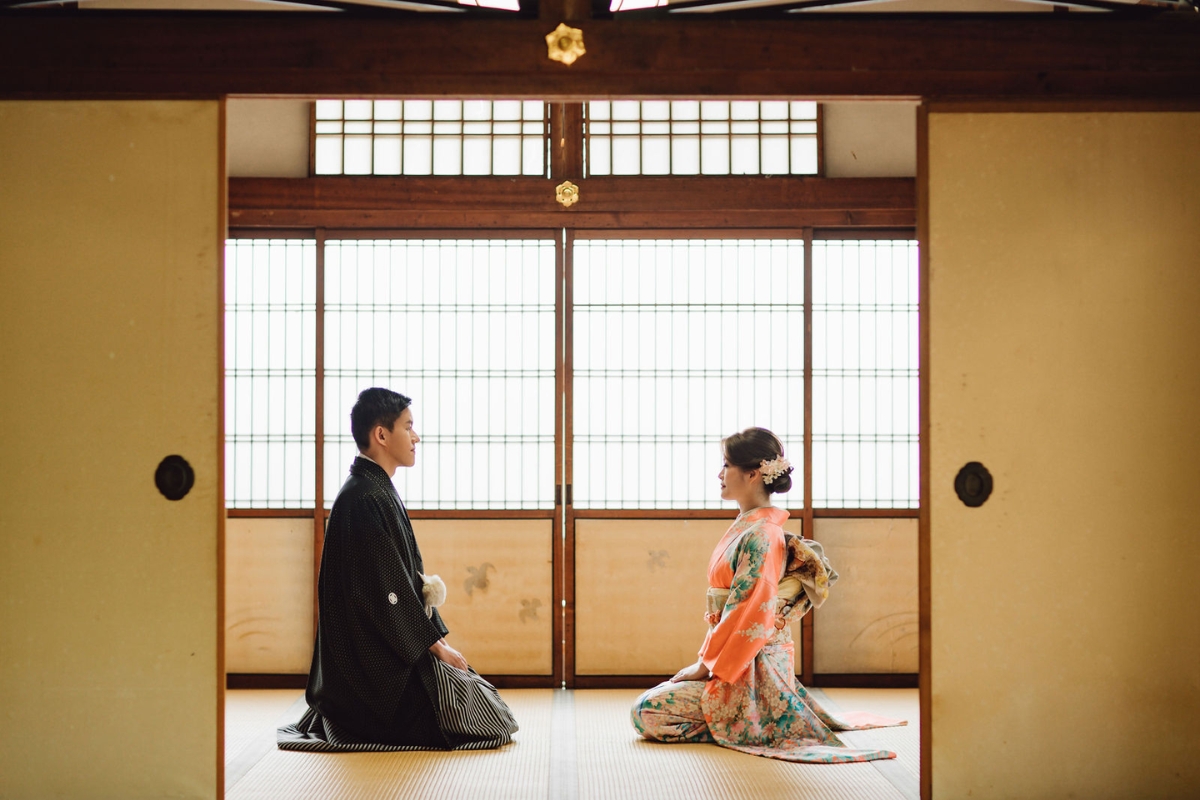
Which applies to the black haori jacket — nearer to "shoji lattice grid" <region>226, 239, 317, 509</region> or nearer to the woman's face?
the woman's face

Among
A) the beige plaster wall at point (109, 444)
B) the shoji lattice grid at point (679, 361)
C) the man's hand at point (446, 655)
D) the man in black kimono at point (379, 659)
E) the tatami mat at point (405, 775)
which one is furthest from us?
the shoji lattice grid at point (679, 361)

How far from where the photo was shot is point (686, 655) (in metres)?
4.85

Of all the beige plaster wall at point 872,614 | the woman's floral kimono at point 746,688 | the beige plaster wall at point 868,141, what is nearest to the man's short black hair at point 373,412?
the woman's floral kimono at point 746,688

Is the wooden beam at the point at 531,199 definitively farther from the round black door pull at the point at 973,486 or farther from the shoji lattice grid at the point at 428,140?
the round black door pull at the point at 973,486

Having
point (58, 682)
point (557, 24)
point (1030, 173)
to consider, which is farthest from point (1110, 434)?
point (58, 682)

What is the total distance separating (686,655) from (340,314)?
234 cm

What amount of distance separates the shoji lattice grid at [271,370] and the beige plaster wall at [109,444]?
230cm

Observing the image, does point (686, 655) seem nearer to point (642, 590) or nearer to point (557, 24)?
point (642, 590)

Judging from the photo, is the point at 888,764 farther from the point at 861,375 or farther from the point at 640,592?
the point at 861,375

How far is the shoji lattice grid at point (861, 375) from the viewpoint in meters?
5.19

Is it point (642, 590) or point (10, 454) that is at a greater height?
point (10, 454)

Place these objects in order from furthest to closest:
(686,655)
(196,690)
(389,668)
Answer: (686,655) < (389,668) < (196,690)

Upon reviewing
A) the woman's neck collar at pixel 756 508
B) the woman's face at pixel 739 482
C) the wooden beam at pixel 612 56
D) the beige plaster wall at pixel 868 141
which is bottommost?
the woman's neck collar at pixel 756 508

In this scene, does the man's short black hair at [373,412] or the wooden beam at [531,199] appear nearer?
the man's short black hair at [373,412]
